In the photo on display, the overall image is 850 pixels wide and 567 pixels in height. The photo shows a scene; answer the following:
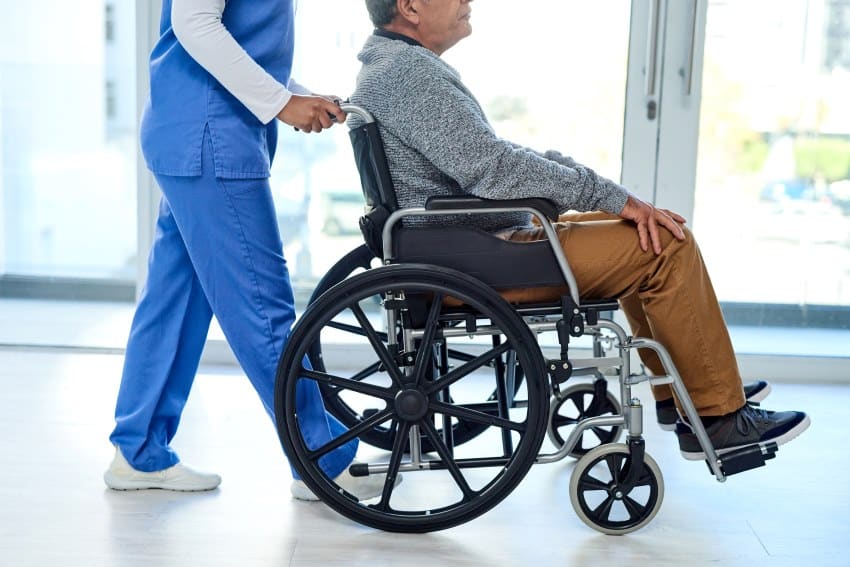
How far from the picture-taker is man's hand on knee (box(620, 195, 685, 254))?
75.7 inches

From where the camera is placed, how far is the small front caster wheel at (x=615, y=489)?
1.94m

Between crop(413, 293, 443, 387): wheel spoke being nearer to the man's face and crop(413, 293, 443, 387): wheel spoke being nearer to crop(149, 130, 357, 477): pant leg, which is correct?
crop(149, 130, 357, 477): pant leg

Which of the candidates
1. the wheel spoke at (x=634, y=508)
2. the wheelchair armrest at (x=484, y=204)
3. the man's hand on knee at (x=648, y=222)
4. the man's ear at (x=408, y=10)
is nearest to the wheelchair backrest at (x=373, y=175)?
the wheelchair armrest at (x=484, y=204)

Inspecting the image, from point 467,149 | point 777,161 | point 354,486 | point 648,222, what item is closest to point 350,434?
point 354,486

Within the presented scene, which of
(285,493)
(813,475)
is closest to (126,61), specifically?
(285,493)

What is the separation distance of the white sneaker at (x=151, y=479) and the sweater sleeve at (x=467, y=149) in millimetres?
849

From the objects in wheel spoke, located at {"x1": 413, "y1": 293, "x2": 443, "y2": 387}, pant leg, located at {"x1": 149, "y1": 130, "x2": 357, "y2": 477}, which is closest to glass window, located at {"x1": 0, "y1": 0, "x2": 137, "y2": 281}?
pant leg, located at {"x1": 149, "y1": 130, "x2": 357, "y2": 477}

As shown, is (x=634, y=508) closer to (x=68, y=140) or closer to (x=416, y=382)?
(x=416, y=382)

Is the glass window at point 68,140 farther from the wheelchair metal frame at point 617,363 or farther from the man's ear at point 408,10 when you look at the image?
the wheelchair metal frame at point 617,363

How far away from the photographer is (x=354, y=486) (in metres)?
2.10

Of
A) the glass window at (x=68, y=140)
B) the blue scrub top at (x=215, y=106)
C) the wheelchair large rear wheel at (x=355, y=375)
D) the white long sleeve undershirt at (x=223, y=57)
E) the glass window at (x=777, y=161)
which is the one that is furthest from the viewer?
the glass window at (x=68, y=140)

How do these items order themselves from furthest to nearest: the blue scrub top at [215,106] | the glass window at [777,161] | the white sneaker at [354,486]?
the glass window at [777,161]
the white sneaker at [354,486]
the blue scrub top at [215,106]

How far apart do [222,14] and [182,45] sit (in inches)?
3.6

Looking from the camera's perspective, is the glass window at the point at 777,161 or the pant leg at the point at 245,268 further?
the glass window at the point at 777,161
